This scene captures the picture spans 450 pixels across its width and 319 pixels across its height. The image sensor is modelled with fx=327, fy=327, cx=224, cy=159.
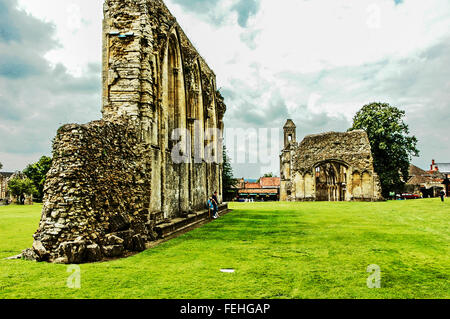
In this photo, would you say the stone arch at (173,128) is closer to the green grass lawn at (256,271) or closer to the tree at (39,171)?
the green grass lawn at (256,271)

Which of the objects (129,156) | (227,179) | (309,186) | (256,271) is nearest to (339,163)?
(309,186)

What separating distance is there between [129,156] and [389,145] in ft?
118

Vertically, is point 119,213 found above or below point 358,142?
below

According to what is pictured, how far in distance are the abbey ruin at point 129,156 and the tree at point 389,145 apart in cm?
2867

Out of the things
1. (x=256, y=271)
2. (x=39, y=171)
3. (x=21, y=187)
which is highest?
(x=39, y=171)

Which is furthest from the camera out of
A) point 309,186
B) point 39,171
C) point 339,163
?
point 39,171

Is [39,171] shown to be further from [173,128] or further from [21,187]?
[173,128]

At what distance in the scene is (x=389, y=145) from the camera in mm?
37312

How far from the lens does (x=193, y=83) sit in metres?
15.2

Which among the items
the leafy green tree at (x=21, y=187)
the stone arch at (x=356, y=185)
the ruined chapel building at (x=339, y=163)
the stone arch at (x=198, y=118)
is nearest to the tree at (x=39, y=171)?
the leafy green tree at (x=21, y=187)

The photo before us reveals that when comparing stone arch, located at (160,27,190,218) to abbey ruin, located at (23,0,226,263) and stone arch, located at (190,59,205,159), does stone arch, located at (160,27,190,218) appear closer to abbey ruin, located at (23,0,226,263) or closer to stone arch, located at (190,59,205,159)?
abbey ruin, located at (23,0,226,263)
